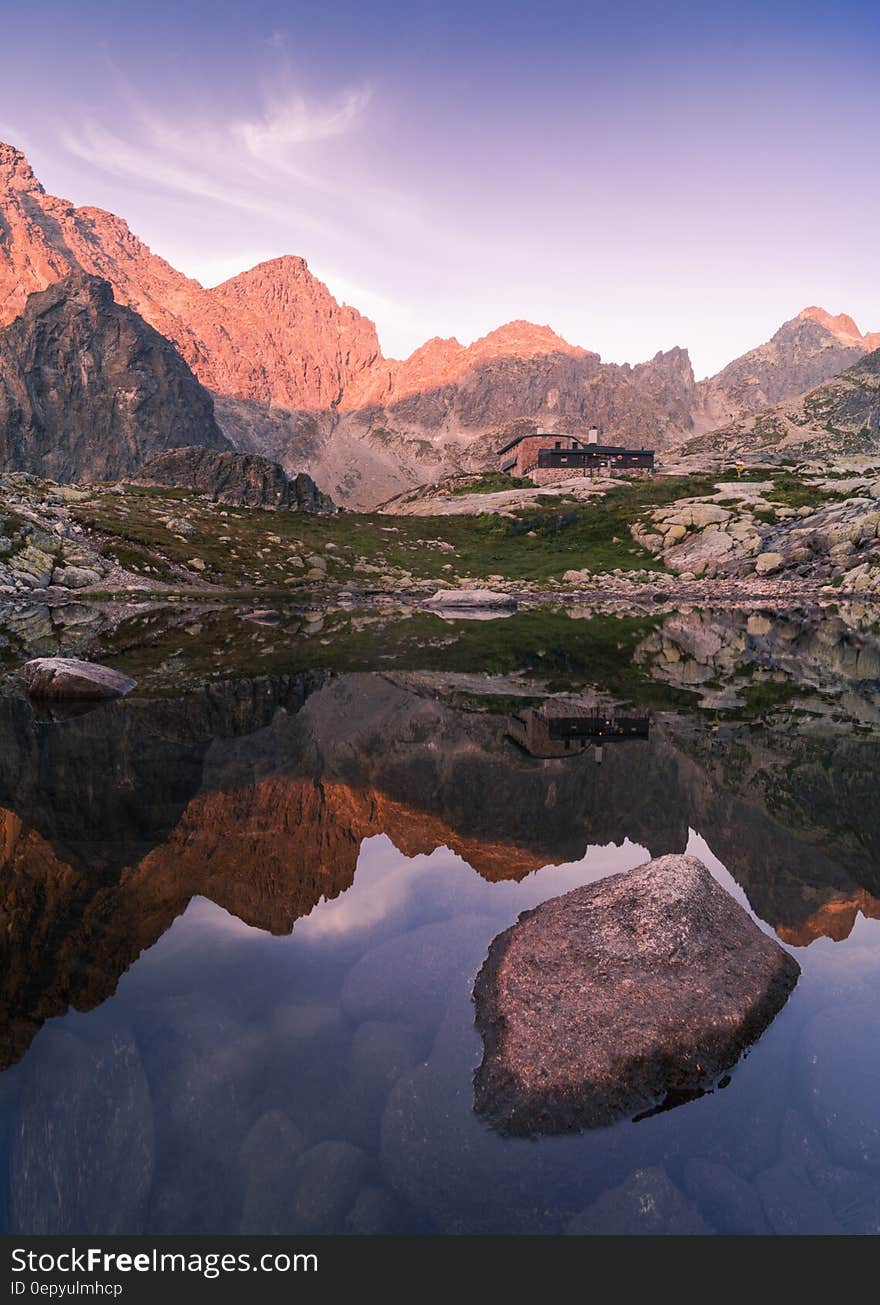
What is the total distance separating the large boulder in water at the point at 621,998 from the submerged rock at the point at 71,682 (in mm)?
21132

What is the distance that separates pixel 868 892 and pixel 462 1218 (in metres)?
9.54

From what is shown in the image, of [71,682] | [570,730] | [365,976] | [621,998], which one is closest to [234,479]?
Result: [71,682]

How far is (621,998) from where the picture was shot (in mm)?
8133

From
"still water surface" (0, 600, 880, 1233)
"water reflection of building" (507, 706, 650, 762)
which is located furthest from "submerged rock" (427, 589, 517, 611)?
"still water surface" (0, 600, 880, 1233)

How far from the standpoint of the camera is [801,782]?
17.2m

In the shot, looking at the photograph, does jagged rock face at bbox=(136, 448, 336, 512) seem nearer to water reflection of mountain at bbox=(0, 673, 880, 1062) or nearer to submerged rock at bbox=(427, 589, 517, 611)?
submerged rock at bbox=(427, 589, 517, 611)

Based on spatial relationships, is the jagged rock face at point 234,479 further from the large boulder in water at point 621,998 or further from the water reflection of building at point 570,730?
the large boulder in water at point 621,998

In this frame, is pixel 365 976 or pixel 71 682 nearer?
pixel 365 976

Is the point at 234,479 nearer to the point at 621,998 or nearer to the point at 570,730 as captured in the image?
the point at 570,730

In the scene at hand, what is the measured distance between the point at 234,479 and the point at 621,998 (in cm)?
15642

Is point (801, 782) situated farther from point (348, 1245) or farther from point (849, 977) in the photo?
point (348, 1245)

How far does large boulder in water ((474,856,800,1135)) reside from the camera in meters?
6.95

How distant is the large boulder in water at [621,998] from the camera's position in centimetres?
695

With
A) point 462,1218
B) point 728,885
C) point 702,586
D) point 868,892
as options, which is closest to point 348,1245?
point 462,1218
